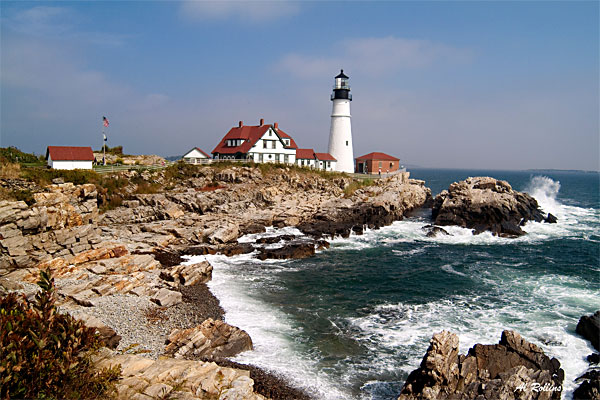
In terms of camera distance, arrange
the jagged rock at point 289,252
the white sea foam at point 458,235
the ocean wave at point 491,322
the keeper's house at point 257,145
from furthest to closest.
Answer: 1. the keeper's house at point 257,145
2. the white sea foam at point 458,235
3. the jagged rock at point 289,252
4. the ocean wave at point 491,322

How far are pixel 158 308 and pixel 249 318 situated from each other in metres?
4.08

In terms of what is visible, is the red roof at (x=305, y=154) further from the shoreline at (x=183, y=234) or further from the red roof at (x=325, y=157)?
the shoreline at (x=183, y=234)

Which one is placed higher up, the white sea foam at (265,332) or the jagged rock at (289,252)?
the jagged rock at (289,252)

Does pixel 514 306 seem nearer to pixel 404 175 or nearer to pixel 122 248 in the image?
pixel 122 248

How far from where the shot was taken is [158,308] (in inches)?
641

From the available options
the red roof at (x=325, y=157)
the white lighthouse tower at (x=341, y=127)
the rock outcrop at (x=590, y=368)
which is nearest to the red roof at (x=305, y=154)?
the red roof at (x=325, y=157)

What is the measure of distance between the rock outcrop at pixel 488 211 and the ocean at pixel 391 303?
404 centimetres

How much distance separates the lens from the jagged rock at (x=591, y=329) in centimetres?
1428

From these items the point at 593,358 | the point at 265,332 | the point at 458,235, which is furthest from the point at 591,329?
the point at 458,235

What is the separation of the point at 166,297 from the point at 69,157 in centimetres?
2616

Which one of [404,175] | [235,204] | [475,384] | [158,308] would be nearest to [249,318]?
[158,308]

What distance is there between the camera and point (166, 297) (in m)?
17.0

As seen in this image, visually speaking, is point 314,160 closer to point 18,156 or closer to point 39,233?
point 18,156

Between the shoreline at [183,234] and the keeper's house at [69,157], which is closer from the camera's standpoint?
the shoreline at [183,234]
